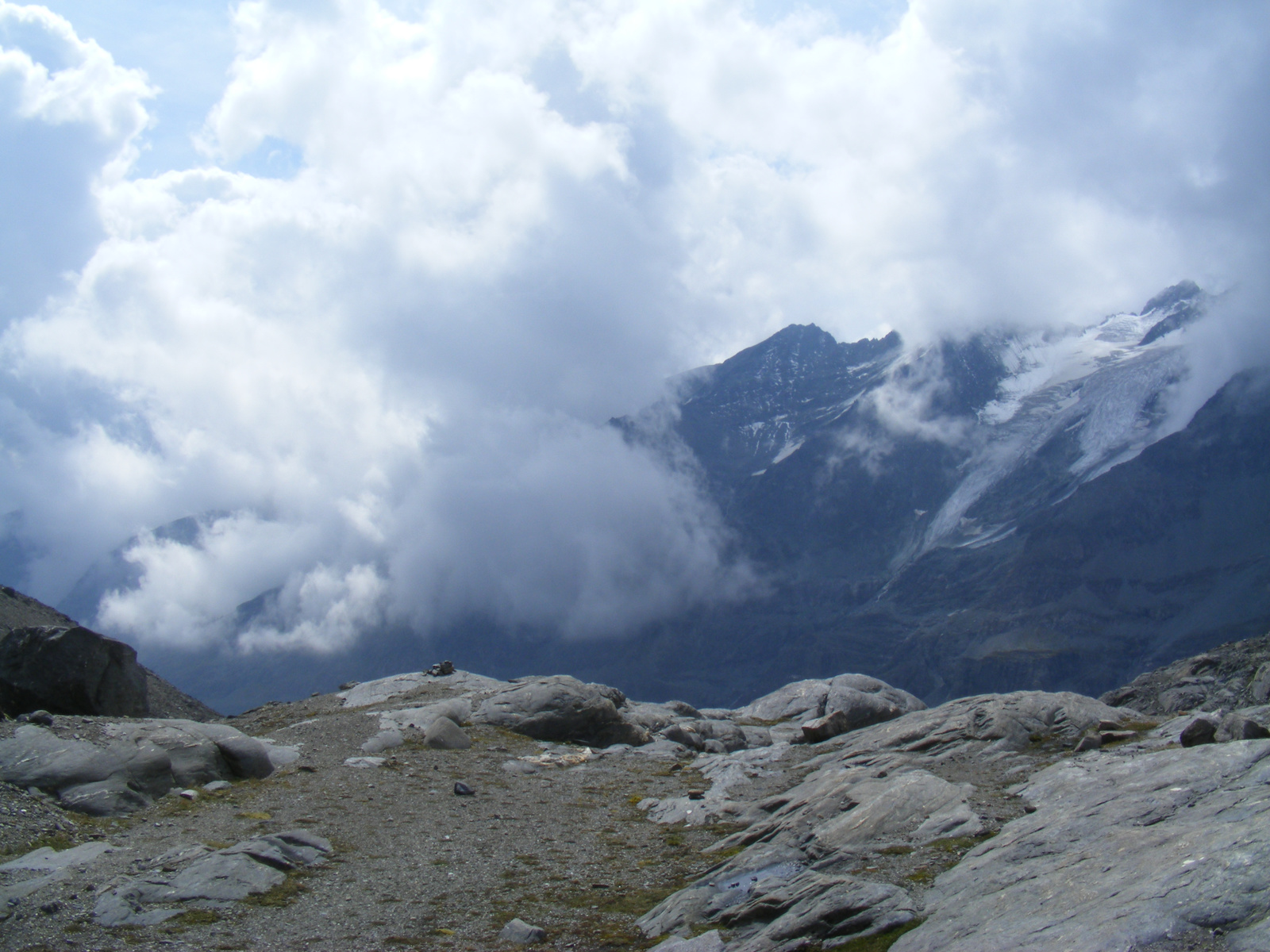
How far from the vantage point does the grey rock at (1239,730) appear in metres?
22.7

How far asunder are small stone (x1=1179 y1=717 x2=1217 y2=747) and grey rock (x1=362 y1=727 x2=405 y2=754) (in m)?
34.8

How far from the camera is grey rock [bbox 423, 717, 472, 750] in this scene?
4475 centimetres

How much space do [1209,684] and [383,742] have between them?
192 feet

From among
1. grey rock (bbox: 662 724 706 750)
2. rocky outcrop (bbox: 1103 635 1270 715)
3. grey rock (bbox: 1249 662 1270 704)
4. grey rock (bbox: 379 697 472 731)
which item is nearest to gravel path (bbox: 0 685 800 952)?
grey rock (bbox: 379 697 472 731)

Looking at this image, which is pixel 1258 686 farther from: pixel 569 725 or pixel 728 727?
pixel 569 725

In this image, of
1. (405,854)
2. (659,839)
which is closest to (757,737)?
(659,839)

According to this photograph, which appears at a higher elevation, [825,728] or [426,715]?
[426,715]

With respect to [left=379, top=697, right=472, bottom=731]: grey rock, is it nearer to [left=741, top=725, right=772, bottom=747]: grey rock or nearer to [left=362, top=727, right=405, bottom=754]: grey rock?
[left=362, top=727, right=405, bottom=754]: grey rock

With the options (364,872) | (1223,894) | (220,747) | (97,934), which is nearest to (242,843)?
(364,872)

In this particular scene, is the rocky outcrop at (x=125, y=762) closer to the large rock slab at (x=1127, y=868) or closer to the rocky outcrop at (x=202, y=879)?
the rocky outcrop at (x=202, y=879)

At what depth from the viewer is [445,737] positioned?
148 ft

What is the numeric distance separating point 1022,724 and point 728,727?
27.2m

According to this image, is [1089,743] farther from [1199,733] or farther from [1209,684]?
[1209,684]

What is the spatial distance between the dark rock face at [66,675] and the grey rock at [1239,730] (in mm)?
46121
